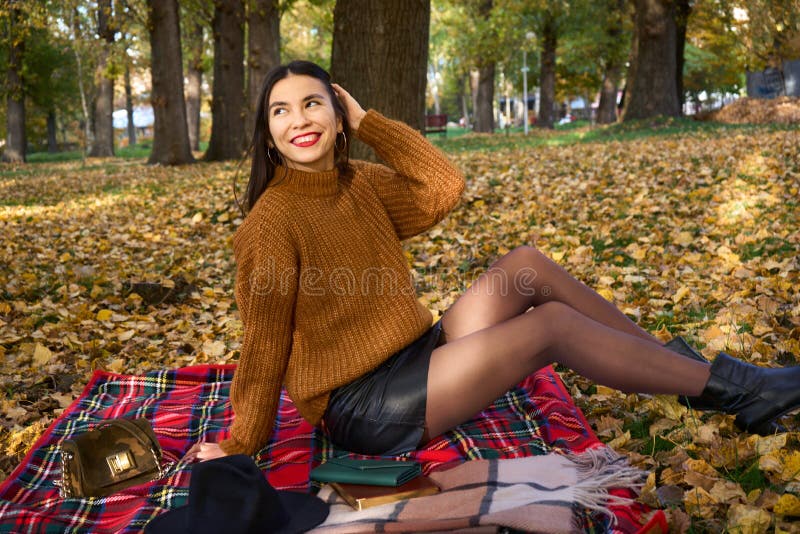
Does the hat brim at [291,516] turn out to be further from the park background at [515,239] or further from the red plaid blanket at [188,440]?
the park background at [515,239]

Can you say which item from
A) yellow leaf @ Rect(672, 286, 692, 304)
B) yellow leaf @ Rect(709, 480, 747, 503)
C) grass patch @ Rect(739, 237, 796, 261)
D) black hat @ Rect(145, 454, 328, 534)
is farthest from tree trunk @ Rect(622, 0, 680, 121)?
black hat @ Rect(145, 454, 328, 534)

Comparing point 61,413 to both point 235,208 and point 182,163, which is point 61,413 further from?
point 182,163

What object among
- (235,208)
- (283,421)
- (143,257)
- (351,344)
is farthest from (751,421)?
(235,208)

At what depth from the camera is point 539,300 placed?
10.0 ft

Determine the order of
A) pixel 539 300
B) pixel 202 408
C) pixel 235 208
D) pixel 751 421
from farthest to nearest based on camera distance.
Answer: pixel 235 208 < pixel 202 408 < pixel 539 300 < pixel 751 421

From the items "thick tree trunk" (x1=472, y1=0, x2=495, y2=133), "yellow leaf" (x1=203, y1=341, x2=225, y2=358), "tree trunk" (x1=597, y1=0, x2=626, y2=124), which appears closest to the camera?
"yellow leaf" (x1=203, y1=341, x2=225, y2=358)

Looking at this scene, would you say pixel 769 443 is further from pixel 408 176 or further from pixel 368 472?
pixel 408 176

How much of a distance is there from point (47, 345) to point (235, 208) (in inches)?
170

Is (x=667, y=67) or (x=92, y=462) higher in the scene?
(x=667, y=67)

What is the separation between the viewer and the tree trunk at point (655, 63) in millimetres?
15164

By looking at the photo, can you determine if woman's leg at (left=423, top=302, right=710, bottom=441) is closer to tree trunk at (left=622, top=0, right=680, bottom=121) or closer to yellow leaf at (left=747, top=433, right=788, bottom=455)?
yellow leaf at (left=747, top=433, right=788, bottom=455)

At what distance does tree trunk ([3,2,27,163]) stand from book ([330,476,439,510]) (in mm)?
24934

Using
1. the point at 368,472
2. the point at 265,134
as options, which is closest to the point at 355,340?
the point at 368,472

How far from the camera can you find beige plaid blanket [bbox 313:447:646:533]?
6.91ft
